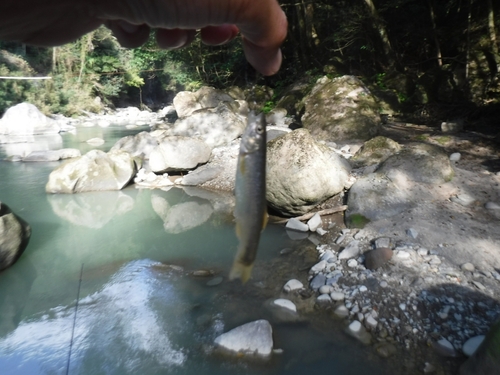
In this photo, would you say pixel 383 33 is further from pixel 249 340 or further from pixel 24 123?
pixel 24 123

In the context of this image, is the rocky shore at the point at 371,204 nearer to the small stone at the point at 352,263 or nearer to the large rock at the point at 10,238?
the small stone at the point at 352,263

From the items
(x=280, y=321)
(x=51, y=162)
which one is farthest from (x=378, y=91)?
(x=51, y=162)

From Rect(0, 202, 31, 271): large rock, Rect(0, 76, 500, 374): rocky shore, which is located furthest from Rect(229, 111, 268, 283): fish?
Rect(0, 202, 31, 271): large rock

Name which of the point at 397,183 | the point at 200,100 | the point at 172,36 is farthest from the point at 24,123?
the point at 172,36

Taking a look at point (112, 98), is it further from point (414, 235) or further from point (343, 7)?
point (414, 235)

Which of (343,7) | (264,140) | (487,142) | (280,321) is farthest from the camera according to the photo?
(343,7)

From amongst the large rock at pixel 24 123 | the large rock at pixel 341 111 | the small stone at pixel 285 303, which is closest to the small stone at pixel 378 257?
the small stone at pixel 285 303
